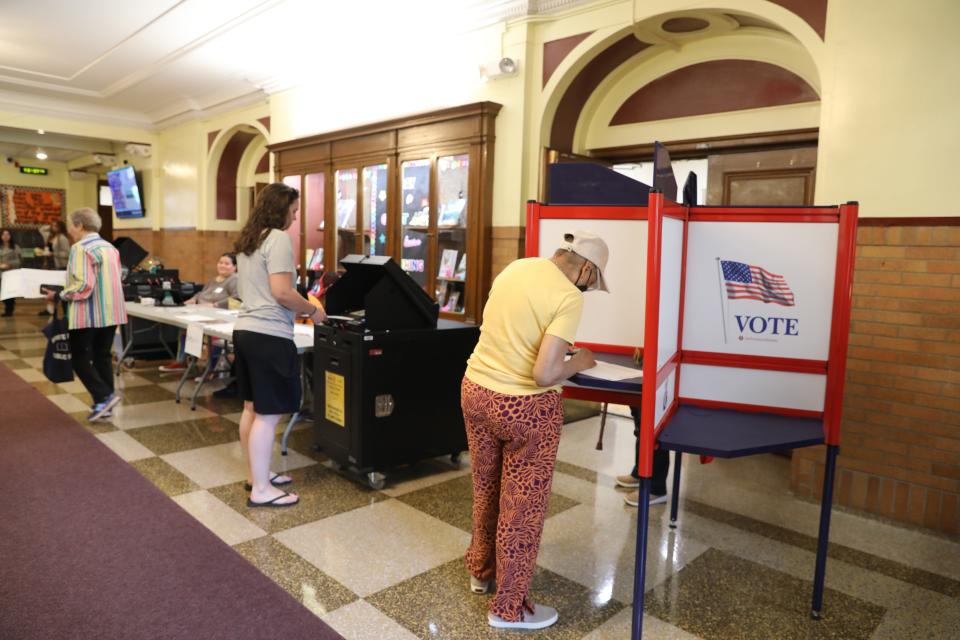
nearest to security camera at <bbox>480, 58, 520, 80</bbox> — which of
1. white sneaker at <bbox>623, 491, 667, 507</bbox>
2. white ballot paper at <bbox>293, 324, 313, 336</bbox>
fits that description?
white ballot paper at <bbox>293, 324, 313, 336</bbox>

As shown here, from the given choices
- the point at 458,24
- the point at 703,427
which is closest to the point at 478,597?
the point at 703,427

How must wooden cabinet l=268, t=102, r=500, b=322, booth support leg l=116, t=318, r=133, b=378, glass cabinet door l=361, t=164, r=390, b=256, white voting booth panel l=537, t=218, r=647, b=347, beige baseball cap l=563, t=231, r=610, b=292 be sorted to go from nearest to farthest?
1. beige baseball cap l=563, t=231, r=610, b=292
2. white voting booth panel l=537, t=218, r=647, b=347
3. wooden cabinet l=268, t=102, r=500, b=322
4. glass cabinet door l=361, t=164, r=390, b=256
5. booth support leg l=116, t=318, r=133, b=378

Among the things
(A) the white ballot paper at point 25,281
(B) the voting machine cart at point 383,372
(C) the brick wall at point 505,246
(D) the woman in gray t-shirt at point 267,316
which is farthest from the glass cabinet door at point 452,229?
(A) the white ballot paper at point 25,281

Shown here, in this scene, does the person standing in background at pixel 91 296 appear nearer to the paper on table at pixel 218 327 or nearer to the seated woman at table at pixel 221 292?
the paper on table at pixel 218 327

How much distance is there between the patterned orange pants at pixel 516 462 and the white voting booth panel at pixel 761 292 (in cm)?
90

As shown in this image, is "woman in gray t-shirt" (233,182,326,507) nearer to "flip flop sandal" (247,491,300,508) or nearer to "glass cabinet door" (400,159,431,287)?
"flip flop sandal" (247,491,300,508)

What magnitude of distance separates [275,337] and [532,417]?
1.56m

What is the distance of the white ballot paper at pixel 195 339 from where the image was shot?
4.83 m

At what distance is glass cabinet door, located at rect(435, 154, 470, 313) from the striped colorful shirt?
2487 mm

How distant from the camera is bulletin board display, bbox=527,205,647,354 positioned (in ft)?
8.96

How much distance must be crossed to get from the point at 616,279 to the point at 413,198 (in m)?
3.51

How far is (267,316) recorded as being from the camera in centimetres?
321

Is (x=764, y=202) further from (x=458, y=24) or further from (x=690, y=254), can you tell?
(x=458, y=24)

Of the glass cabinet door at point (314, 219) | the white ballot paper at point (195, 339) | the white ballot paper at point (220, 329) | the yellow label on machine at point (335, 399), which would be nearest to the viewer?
the yellow label on machine at point (335, 399)
